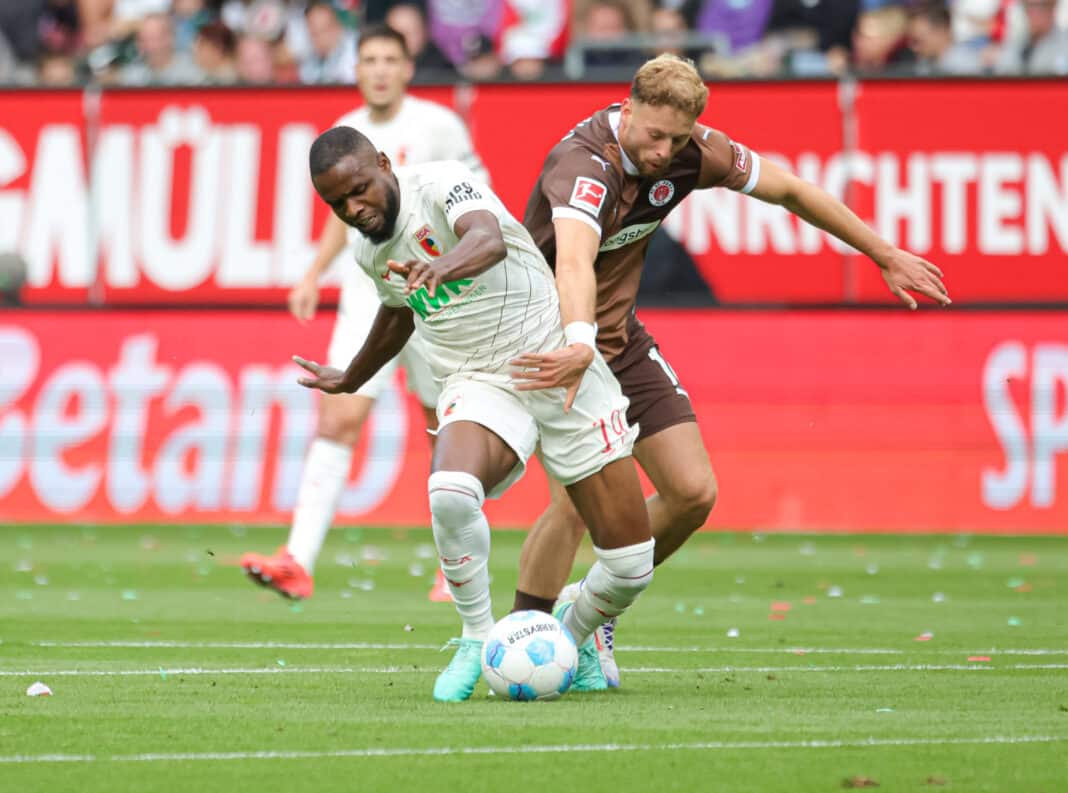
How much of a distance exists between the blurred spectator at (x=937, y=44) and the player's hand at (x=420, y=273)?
11.0m

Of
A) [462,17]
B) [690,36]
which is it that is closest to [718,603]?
[690,36]

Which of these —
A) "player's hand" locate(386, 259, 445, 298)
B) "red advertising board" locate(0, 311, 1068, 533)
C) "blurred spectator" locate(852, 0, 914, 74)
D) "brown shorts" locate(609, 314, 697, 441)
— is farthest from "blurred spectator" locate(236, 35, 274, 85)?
"player's hand" locate(386, 259, 445, 298)

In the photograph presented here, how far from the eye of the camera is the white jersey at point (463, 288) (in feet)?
22.6

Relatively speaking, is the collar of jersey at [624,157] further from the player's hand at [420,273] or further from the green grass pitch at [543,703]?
the green grass pitch at [543,703]

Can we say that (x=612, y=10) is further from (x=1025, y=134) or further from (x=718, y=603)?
(x=718, y=603)

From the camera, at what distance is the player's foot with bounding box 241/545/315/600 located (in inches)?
384

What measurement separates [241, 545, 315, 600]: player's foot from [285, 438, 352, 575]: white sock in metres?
0.10

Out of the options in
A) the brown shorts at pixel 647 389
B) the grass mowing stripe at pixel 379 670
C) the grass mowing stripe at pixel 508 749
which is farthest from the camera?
the brown shorts at pixel 647 389

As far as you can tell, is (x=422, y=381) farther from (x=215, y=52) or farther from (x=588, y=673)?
(x=215, y=52)

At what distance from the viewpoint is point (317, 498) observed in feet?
34.4

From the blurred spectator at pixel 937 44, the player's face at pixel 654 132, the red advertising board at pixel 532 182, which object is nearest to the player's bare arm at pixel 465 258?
the player's face at pixel 654 132

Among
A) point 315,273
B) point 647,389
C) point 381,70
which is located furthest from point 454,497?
point 381,70

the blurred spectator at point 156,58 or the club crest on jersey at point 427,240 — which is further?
the blurred spectator at point 156,58

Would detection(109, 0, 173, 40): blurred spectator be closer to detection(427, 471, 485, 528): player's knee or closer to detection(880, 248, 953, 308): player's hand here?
detection(880, 248, 953, 308): player's hand
